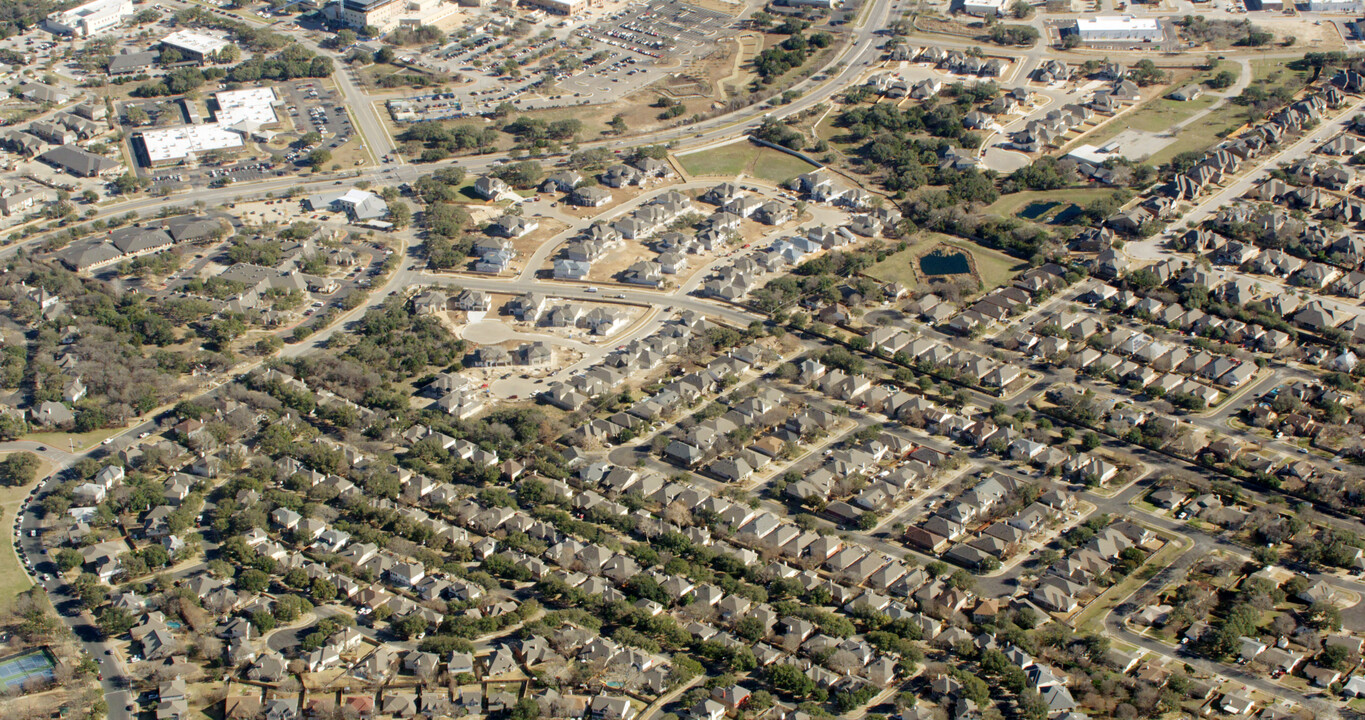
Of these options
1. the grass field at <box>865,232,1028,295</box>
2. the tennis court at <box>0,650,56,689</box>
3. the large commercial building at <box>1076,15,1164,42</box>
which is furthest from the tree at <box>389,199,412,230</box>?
the large commercial building at <box>1076,15,1164,42</box>

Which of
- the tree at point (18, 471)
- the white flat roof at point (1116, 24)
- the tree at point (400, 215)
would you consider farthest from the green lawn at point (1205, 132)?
the tree at point (18, 471)

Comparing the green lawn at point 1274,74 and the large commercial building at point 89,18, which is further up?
the green lawn at point 1274,74

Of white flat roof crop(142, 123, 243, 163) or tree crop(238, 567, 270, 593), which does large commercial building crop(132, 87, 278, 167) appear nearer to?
white flat roof crop(142, 123, 243, 163)

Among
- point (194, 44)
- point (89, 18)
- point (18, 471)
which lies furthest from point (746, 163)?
point (89, 18)

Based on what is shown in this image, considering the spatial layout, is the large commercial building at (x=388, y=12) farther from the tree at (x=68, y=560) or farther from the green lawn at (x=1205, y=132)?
the tree at (x=68, y=560)

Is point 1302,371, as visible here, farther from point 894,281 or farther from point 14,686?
point 14,686

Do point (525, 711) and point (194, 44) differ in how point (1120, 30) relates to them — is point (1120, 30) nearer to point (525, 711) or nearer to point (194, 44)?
point (194, 44)

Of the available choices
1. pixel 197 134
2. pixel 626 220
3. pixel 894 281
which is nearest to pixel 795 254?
pixel 894 281

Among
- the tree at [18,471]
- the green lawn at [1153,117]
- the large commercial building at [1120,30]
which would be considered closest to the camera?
the tree at [18,471]
